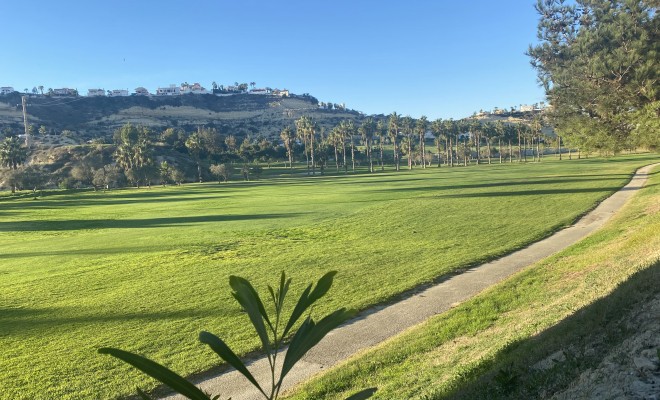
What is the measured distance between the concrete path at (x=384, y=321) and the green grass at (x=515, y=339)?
0.88 m

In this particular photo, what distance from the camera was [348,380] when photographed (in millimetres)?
9219

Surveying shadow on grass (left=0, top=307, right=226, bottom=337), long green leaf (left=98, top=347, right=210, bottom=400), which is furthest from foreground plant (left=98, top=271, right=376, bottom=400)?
shadow on grass (left=0, top=307, right=226, bottom=337)

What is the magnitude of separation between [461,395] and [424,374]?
2519 millimetres

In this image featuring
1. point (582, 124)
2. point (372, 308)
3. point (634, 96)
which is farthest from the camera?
point (582, 124)

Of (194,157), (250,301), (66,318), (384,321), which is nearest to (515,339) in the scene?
(384,321)

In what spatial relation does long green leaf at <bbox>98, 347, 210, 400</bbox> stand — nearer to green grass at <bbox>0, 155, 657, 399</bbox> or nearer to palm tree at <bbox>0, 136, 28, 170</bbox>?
green grass at <bbox>0, 155, 657, 399</bbox>

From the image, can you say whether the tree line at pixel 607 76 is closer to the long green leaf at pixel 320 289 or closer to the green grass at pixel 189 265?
the green grass at pixel 189 265

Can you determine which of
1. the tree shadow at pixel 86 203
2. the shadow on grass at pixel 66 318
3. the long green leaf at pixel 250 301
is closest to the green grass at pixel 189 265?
the shadow on grass at pixel 66 318

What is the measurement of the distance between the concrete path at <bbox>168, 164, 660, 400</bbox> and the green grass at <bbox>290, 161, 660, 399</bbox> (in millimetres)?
877

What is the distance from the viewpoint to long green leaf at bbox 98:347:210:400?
1770 mm

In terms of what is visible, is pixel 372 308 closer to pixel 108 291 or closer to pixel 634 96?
pixel 108 291

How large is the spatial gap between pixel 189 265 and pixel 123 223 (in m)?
24.7

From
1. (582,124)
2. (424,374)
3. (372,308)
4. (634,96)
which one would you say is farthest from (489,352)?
(582,124)

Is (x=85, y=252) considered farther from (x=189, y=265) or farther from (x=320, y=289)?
(x=320, y=289)
